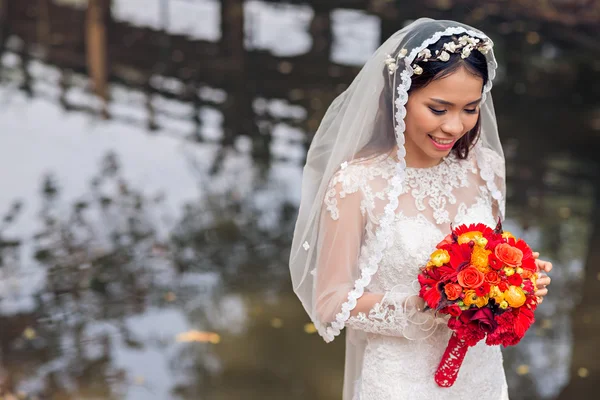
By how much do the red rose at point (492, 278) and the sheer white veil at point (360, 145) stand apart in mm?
416

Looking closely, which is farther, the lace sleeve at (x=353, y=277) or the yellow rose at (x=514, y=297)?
the lace sleeve at (x=353, y=277)

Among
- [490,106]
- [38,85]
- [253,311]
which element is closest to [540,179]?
[253,311]

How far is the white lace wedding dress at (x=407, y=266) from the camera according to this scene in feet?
9.18

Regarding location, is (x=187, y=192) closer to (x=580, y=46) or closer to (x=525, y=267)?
(x=525, y=267)

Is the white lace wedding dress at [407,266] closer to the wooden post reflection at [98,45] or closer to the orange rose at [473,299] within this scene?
the orange rose at [473,299]

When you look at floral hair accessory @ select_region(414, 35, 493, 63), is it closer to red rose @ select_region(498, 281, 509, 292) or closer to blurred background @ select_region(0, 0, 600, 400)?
red rose @ select_region(498, 281, 509, 292)

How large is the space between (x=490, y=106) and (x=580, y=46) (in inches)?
412

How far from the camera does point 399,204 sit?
287 centimetres

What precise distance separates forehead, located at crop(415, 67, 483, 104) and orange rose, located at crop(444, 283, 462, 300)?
592mm

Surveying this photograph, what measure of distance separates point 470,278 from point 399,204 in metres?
0.47

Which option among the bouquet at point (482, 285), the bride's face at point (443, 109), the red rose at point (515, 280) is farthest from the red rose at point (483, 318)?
the bride's face at point (443, 109)

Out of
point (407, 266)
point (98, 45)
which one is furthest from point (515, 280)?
point (98, 45)

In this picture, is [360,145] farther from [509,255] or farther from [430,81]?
[509,255]

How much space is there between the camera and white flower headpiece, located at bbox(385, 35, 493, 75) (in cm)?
266
